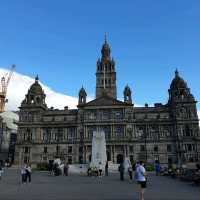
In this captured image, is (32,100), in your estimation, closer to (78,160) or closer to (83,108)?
(83,108)

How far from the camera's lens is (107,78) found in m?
97.9

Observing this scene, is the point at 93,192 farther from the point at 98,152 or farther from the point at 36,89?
the point at 36,89

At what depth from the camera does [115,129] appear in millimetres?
79188

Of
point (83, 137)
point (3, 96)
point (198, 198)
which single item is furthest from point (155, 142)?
point (3, 96)

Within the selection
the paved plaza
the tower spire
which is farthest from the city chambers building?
the paved plaza

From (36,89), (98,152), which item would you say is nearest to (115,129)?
(36,89)

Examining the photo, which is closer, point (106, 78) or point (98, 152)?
point (98, 152)

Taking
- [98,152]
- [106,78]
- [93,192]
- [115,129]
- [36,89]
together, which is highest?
[106,78]

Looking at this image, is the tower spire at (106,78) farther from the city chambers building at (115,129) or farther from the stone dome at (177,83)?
the stone dome at (177,83)

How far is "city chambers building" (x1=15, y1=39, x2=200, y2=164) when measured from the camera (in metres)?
77.4

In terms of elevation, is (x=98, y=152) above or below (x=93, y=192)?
above


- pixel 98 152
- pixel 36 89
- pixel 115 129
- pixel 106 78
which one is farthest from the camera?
pixel 106 78

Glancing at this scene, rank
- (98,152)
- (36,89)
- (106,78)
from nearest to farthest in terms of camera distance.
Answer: (98,152) → (36,89) → (106,78)

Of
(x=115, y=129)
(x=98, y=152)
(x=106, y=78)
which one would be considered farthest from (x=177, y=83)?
(x=98, y=152)
